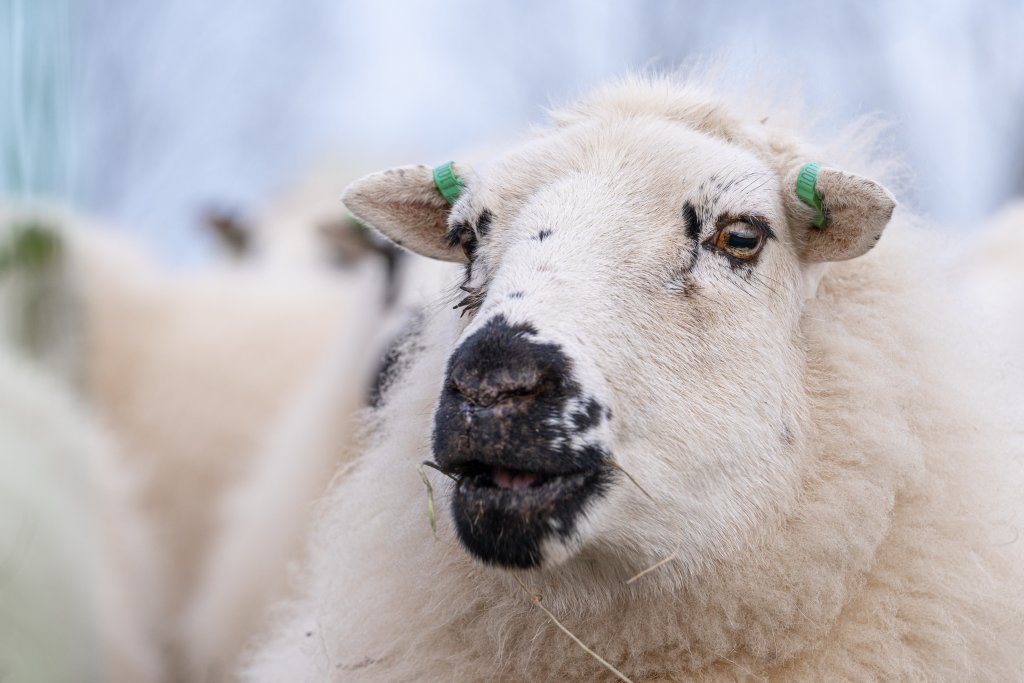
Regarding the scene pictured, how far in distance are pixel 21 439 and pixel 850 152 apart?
3.89 meters

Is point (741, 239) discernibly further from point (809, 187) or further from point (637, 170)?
point (637, 170)

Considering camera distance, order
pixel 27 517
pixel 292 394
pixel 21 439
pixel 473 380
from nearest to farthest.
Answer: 1. pixel 473 380
2. pixel 27 517
3. pixel 21 439
4. pixel 292 394

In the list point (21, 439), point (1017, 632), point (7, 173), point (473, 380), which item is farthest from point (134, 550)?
point (1017, 632)

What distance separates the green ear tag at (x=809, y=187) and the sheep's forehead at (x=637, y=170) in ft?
0.26

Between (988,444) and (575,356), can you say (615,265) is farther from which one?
(988,444)

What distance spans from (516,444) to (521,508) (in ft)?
0.49

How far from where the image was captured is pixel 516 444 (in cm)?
221

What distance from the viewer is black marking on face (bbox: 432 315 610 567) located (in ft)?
7.28

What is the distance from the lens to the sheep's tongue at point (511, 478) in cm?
227

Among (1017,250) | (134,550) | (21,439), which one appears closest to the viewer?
(21,439)

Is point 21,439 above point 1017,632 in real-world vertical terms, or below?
below

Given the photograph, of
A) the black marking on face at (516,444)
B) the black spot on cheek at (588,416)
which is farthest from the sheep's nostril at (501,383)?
the black spot on cheek at (588,416)

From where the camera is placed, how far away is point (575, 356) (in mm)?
2299

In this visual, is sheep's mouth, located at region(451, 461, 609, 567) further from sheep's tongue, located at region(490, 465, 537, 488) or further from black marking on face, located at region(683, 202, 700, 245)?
black marking on face, located at region(683, 202, 700, 245)
